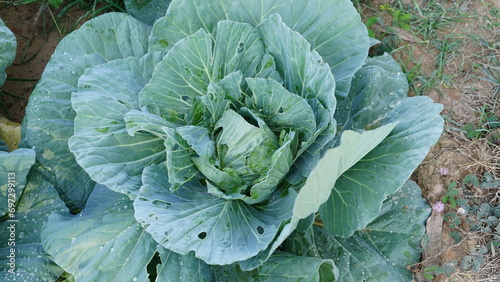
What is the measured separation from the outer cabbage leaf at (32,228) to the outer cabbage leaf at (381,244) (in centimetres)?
121

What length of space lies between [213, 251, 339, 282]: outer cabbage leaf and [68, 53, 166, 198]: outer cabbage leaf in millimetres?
615

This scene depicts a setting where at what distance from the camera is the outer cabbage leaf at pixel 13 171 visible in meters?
2.33

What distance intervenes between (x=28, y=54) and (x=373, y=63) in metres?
2.39

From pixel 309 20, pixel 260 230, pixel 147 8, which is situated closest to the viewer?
pixel 260 230

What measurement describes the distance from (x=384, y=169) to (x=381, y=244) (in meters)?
0.60

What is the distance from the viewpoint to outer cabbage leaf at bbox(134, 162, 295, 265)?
1846mm

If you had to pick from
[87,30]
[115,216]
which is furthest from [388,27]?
[115,216]

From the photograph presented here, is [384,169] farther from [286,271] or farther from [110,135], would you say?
[110,135]

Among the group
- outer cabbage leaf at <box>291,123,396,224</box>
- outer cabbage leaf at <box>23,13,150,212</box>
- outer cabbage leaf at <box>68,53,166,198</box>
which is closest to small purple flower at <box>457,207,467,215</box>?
outer cabbage leaf at <box>291,123,396,224</box>

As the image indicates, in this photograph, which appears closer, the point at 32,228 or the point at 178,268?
the point at 178,268

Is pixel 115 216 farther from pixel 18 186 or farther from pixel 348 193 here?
pixel 348 193

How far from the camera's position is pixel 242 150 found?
76.5 inches

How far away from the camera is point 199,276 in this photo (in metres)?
2.15

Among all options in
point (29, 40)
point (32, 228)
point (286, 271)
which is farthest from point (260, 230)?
point (29, 40)
